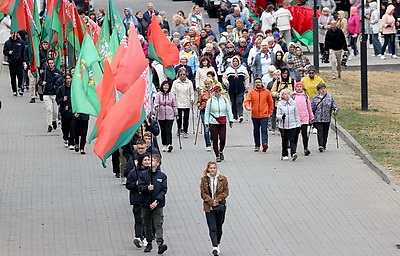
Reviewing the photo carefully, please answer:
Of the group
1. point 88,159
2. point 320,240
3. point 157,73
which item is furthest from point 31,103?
point 320,240

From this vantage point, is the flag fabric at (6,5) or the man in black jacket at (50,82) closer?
the flag fabric at (6,5)

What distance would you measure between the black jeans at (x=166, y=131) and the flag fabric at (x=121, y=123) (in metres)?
7.44

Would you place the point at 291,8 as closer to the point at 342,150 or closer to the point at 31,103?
the point at 31,103

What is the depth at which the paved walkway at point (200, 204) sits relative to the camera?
17516 mm

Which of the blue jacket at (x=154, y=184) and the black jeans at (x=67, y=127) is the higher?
the blue jacket at (x=154, y=184)

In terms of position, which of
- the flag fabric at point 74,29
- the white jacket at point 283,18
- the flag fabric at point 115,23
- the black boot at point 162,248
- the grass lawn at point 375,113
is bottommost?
the grass lawn at point 375,113

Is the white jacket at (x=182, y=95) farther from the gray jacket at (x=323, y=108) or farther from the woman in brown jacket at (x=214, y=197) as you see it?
the woman in brown jacket at (x=214, y=197)

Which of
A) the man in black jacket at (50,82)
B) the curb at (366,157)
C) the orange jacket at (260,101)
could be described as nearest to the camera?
the curb at (366,157)

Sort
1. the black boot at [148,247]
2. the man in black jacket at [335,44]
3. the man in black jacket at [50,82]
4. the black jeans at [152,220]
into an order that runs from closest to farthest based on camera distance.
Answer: the black jeans at [152,220], the black boot at [148,247], the man in black jacket at [50,82], the man in black jacket at [335,44]

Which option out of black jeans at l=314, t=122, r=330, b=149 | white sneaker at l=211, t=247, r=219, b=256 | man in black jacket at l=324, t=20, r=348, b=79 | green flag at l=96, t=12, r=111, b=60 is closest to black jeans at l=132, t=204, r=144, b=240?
white sneaker at l=211, t=247, r=219, b=256

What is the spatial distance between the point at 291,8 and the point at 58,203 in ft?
65.0

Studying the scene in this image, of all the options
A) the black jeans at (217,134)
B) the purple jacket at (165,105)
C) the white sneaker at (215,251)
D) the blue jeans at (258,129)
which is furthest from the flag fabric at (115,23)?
the white sneaker at (215,251)

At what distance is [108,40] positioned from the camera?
2245 cm

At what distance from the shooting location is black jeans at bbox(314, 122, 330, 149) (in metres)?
Answer: 24.6
